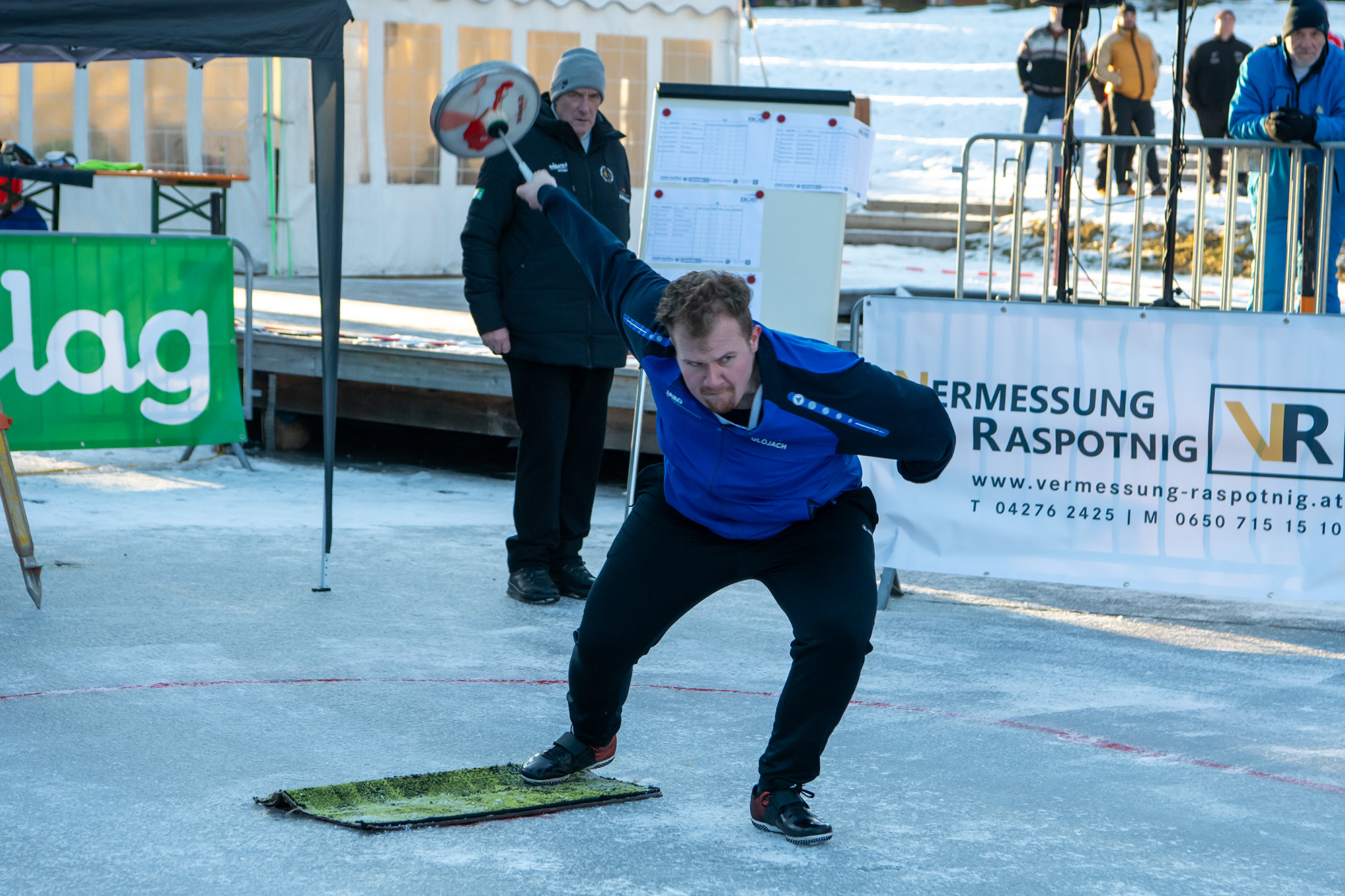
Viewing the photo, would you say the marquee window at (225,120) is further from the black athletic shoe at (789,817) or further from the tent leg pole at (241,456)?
the black athletic shoe at (789,817)

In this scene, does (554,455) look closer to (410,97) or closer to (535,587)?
(535,587)

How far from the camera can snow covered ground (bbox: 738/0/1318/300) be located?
18.2 meters

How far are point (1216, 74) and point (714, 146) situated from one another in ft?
36.0

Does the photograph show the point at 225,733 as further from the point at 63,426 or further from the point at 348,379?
the point at 348,379

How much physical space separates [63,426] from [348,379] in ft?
6.28

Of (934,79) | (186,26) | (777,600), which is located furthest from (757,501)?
(934,79)

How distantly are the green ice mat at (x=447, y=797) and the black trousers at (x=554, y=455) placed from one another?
1.95m

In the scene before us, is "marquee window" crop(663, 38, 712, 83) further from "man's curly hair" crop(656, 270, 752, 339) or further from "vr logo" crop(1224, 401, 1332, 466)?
"man's curly hair" crop(656, 270, 752, 339)

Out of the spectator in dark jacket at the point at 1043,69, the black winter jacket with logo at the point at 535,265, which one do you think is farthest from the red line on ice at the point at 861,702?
the spectator in dark jacket at the point at 1043,69

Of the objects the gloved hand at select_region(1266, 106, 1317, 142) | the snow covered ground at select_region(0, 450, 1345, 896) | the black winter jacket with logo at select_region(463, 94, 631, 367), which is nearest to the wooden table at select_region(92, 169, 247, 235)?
the snow covered ground at select_region(0, 450, 1345, 896)

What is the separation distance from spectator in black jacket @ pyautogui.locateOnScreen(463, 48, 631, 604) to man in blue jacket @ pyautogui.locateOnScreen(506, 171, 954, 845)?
6.09 feet

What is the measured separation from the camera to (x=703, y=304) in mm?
3248

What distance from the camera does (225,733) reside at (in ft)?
13.9

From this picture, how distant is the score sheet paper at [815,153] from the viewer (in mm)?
6465
